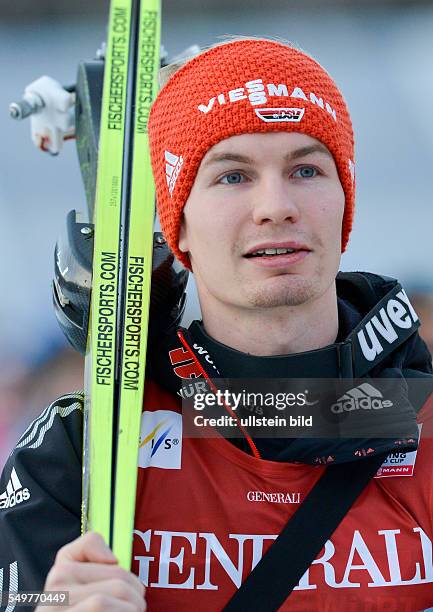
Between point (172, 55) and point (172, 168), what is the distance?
259 cm

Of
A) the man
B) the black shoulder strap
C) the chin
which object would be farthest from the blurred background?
the black shoulder strap

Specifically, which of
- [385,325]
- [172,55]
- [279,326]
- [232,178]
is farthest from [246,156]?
[172,55]

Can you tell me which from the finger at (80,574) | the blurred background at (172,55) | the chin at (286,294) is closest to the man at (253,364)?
the chin at (286,294)

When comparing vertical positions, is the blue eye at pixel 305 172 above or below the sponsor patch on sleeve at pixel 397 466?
above

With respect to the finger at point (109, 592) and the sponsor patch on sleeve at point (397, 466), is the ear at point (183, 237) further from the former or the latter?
the finger at point (109, 592)

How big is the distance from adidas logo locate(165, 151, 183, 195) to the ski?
0.58 ft

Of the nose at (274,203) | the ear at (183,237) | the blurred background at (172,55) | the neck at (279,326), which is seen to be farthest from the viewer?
the blurred background at (172,55)

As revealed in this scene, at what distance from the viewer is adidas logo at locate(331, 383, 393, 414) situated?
6.55 feet

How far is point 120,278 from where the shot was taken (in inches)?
89.0

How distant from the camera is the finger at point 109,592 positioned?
1.53m

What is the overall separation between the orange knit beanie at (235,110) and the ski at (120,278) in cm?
12

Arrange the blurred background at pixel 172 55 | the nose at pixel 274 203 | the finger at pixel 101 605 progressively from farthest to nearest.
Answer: the blurred background at pixel 172 55 → the nose at pixel 274 203 → the finger at pixel 101 605

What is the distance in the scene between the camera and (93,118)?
9.05 feet

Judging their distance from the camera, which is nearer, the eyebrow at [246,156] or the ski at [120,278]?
the ski at [120,278]
